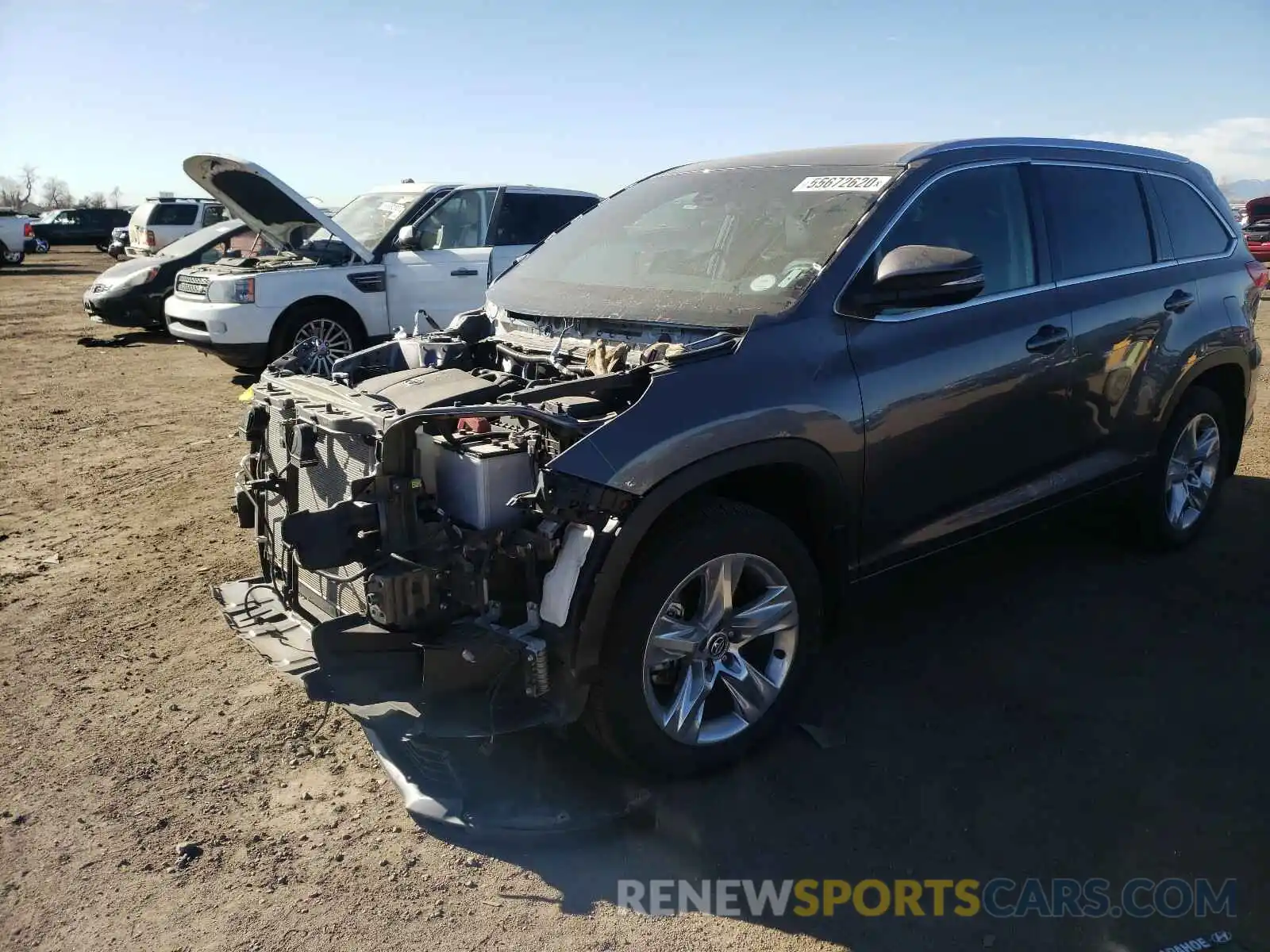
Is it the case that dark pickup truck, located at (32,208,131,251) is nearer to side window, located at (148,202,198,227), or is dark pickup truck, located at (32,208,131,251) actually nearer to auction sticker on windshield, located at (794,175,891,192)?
side window, located at (148,202,198,227)

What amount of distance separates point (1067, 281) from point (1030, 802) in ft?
7.15

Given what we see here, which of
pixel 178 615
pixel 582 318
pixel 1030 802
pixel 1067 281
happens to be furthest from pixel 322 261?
pixel 1030 802

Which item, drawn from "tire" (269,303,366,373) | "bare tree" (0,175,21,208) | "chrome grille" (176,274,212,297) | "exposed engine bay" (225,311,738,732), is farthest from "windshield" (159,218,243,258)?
"bare tree" (0,175,21,208)

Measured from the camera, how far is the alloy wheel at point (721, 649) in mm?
3143

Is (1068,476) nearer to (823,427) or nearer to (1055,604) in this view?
(1055,604)

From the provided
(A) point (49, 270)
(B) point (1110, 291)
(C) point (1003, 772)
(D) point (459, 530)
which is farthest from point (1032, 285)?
(A) point (49, 270)

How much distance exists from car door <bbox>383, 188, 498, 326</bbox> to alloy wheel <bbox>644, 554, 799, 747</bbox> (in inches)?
274

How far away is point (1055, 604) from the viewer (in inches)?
184

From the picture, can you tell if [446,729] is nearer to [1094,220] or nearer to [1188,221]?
[1094,220]

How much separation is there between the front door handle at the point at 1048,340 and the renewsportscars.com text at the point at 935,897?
1.99m

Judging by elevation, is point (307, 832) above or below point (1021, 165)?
below

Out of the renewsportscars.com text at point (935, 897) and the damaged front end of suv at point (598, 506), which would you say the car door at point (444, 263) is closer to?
the damaged front end of suv at point (598, 506)

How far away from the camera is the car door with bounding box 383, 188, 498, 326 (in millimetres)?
9758

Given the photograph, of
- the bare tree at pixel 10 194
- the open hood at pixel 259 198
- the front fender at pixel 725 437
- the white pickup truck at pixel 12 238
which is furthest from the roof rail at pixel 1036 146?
the bare tree at pixel 10 194
